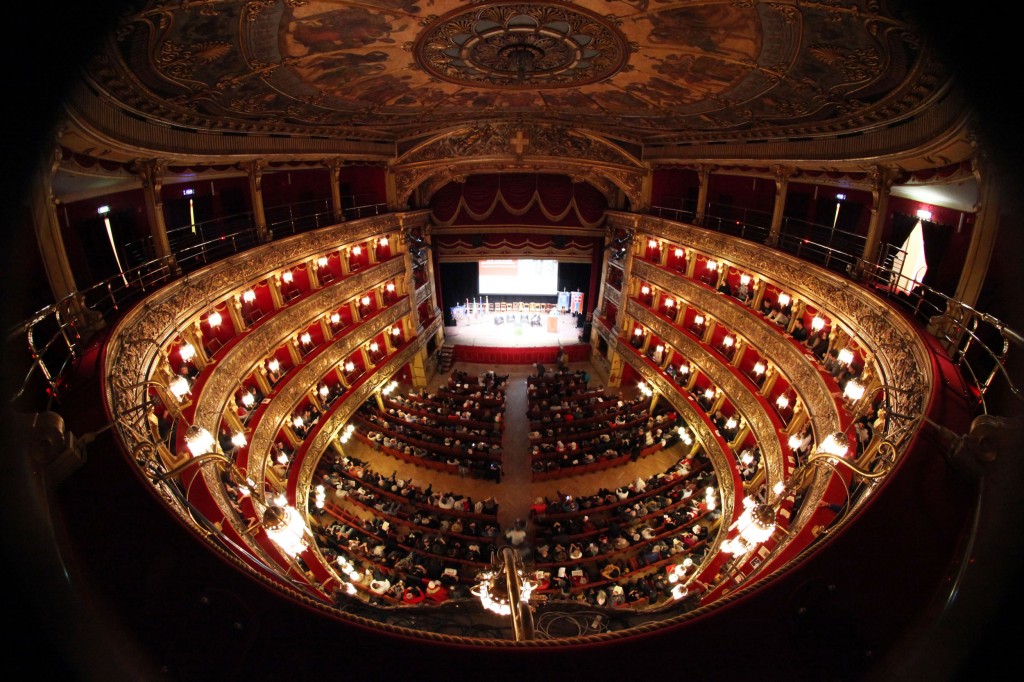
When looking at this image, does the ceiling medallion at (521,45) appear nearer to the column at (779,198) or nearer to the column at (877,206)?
the column at (877,206)

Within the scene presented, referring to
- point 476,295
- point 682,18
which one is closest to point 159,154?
point 682,18

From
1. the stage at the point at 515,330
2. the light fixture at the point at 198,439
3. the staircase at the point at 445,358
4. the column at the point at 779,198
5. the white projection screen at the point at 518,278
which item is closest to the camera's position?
the light fixture at the point at 198,439

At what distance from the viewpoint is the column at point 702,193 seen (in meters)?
13.9

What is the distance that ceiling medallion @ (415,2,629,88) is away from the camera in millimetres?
5848

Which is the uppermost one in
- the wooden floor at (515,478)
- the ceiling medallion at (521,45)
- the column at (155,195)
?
the ceiling medallion at (521,45)

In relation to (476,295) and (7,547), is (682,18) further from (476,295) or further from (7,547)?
(476,295)

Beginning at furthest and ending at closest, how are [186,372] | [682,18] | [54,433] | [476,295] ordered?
1. [476,295]
2. [186,372]
3. [682,18]
4. [54,433]

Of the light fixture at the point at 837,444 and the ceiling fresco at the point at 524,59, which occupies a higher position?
the ceiling fresco at the point at 524,59

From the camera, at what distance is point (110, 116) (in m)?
6.05

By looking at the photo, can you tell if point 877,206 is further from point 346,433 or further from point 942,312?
point 346,433

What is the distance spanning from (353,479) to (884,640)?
1315cm

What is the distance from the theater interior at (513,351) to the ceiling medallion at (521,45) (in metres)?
0.09

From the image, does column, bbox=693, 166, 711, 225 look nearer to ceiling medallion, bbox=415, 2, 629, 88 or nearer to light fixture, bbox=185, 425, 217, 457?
ceiling medallion, bbox=415, 2, 629, 88

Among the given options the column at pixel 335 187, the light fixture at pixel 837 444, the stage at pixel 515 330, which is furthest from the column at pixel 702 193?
the column at pixel 335 187
